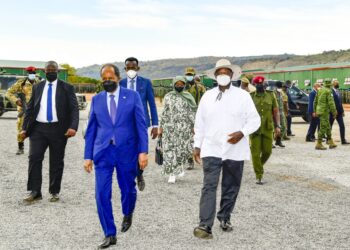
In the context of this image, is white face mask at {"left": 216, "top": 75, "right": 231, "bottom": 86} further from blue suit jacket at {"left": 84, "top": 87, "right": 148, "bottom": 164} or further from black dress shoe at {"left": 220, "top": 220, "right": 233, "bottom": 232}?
black dress shoe at {"left": 220, "top": 220, "right": 233, "bottom": 232}

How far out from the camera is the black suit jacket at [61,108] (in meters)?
7.99

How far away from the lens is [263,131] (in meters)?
9.71

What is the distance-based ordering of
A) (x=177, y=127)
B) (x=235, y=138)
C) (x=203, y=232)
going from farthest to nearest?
(x=177, y=127) < (x=235, y=138) < (x=203, y=232)

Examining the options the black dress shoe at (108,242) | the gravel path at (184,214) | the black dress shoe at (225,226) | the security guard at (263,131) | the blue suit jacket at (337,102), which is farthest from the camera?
the blue suit jacket at (337,102)

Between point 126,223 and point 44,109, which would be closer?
point 126,223

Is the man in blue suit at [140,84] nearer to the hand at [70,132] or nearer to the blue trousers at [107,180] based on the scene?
the hand at [70,132]

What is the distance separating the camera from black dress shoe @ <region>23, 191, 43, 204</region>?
7.86m

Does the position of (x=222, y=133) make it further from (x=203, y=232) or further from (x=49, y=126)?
(x=49, y=126)

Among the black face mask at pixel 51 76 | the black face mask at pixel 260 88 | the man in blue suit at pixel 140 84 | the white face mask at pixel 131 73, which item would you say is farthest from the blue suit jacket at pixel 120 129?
the black face mask at pixel 260 88

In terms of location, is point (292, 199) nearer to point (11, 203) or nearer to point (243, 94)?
point (243, 94)

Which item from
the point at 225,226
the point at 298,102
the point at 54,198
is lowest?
the point at 54,198

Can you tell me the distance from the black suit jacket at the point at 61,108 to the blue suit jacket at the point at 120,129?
7.99 feet

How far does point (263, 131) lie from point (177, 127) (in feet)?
4.95

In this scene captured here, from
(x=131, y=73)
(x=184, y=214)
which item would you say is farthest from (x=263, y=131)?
(x=184, y=214)
